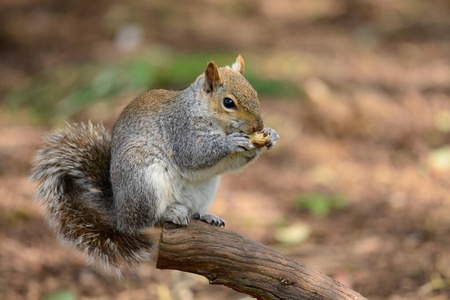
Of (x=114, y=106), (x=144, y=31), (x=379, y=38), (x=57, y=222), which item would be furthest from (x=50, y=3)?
(x=57, y=222)

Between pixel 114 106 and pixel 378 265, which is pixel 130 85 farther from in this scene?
pixel 378 265

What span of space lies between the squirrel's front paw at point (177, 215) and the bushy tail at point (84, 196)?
16 centimetres

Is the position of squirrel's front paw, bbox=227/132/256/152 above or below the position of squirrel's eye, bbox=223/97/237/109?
below

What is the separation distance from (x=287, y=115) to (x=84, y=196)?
2.55 metres

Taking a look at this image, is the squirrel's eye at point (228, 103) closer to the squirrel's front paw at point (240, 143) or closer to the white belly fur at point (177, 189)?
the squirrel's front paw at point (240, 143)

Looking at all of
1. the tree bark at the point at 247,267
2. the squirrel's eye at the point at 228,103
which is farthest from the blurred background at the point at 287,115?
the squirrel's eye at the point at 228,103

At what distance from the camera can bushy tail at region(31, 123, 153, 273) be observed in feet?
7.17

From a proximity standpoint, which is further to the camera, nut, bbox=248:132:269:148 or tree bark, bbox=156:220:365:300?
nut, bbox=248:132:269:148

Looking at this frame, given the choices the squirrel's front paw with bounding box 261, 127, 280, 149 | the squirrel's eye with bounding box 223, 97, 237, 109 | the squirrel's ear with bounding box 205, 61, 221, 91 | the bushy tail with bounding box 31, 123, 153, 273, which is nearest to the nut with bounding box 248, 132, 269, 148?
the squirrel's front paw with bounding box 261, 127, 280, 149

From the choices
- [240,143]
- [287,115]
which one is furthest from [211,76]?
[287,115]

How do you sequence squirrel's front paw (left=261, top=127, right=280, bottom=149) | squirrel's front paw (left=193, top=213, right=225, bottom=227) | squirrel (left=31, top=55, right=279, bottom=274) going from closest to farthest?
squirrel's front paw (left=261, top=127, right=280, bottom=149) < squirrel (left=31, top=55, right=279, bottom=274) < squirrel's front paw (left=193, top=213, right=225, bottom=227)

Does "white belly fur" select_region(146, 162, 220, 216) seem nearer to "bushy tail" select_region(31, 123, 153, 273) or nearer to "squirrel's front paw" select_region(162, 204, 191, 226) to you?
"squirrel's front paw" select_region(162, 204, 191, 226)

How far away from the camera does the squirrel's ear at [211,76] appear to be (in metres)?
2.16

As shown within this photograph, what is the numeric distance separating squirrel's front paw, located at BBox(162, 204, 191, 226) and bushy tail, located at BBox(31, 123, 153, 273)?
0.16 metres
